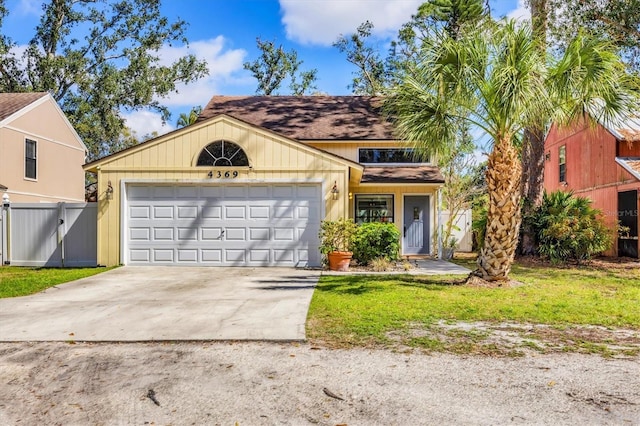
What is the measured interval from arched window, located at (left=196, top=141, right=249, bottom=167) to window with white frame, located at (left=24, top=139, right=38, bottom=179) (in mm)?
10682

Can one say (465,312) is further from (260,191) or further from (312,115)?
(312,115)

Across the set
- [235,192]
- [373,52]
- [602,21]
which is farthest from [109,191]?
[373,52]

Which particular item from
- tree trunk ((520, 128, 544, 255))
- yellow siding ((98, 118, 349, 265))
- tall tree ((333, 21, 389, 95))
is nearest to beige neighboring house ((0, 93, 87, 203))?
yellow siding ((98, 118, 349, 265))

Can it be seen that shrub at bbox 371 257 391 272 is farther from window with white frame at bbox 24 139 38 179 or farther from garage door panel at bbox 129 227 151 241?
window with white frame at bbox 24 139 38 179

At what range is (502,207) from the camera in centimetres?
901

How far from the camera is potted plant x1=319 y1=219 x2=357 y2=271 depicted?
462 inches

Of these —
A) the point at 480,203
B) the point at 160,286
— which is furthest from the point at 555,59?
the point at 480,203

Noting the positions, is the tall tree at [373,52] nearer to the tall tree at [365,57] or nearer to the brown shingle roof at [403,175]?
the tall tree at [365,57]

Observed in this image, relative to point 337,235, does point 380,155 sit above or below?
above

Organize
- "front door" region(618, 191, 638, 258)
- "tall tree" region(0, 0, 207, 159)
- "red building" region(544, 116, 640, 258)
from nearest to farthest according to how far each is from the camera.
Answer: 1. "front door" region(618, 191, 638, 258)
2. "red building" region(544, 116, 640, 258)
3. "tall tree" region(0, 0, 207, 159)

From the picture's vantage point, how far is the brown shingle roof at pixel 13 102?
18061 mm

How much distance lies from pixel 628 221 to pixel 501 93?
31.2 ft

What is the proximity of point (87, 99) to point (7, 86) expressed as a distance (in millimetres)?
4214

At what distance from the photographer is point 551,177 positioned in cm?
2158
